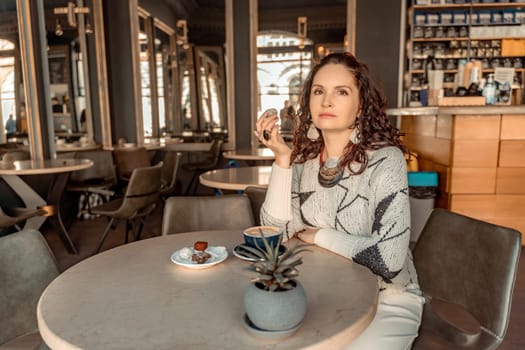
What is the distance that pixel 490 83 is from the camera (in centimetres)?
412

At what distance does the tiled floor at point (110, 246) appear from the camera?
2.50m

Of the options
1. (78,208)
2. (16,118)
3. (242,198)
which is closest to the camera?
(242,198)

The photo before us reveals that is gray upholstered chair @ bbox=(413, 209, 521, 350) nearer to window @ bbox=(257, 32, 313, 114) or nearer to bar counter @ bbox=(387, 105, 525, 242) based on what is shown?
bar counter @ bbox=(387, 105, 525, 242)

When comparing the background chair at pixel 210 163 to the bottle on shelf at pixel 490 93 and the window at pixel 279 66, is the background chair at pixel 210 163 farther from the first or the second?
the bottle on shelf at pixel 490 93

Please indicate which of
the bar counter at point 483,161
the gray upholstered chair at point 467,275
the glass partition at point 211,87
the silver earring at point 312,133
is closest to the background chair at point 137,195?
the silver earring at point 312,133

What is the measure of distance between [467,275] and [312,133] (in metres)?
0.80

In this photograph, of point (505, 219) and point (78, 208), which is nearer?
point (505, 219)

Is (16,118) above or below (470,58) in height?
below

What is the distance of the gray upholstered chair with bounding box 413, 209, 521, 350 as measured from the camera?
135cm

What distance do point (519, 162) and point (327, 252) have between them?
3.18m

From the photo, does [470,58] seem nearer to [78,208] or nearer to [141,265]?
[78,208]

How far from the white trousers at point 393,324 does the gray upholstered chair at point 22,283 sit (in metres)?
1.07

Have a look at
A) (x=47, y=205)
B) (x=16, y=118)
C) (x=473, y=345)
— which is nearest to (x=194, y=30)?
(x=16, y=118)

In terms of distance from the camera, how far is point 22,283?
1.48 metres
